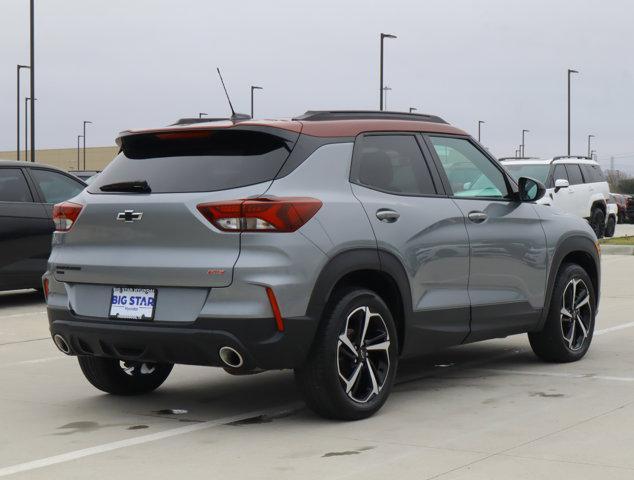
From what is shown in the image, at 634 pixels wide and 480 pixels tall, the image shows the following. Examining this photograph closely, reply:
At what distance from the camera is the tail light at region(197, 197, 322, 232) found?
6.17 m

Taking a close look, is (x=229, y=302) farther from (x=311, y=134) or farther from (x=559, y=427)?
(x=559, y=427)

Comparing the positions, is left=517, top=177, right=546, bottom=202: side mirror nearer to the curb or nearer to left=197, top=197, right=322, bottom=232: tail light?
left=197, top=197, right=322, bottom=232: tail light

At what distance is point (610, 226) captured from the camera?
27891 millimetres

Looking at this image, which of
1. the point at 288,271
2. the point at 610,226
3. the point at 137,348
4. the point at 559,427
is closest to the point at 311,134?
the point at 288,271

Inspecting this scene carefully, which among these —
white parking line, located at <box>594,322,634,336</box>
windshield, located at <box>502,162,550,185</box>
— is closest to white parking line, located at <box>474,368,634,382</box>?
white parking line, located at <box>594,322,634,336</box>

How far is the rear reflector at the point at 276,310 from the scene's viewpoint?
6.09 m

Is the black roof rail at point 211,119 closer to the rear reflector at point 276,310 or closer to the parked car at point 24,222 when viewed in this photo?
the rear reflector at point 276,310

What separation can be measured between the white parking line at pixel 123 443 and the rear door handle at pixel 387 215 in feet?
4.11

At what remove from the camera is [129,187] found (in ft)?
22.1

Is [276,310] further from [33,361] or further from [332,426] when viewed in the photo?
[33,361]

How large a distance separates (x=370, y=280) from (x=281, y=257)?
2.93ft

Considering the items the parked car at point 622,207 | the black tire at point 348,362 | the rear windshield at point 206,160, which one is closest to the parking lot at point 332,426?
the black tire at point 348,362

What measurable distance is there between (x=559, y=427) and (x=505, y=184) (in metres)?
2.30

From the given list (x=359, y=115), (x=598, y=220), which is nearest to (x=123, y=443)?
(x=359, y=115)
